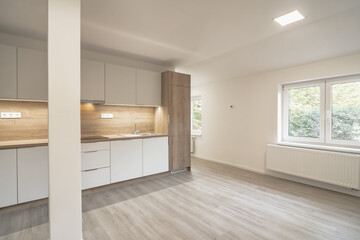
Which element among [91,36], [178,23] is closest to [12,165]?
[91,36]

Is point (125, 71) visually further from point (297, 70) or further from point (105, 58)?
point (297, 70)

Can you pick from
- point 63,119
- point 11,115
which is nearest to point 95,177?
point 11,115

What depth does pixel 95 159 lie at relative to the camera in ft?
10.0

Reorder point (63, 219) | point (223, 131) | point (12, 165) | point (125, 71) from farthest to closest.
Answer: point (223, 131) → point (125, 71) → point (12, 165) → point (63, 219)

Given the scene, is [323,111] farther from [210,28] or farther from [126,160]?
[126,160]

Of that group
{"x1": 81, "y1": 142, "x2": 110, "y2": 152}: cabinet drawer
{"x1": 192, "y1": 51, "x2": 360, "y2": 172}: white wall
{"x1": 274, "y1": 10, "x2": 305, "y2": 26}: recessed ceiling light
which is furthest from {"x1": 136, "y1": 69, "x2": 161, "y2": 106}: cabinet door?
{"x1": 274, "y1": 10, "x2": 305, "y2": 26}: recessed ceiling light

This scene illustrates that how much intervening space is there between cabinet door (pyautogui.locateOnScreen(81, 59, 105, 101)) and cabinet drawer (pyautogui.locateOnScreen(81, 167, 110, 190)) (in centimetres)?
126

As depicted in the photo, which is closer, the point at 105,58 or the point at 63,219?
the point at 63,219

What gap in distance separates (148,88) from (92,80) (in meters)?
1.13

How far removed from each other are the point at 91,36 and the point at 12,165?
6.97 feet

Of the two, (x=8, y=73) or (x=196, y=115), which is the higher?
(x=8, y=73)

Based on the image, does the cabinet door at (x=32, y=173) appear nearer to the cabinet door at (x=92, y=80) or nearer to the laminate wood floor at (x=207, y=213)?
the laminate wood floor at (x=207, y=213)

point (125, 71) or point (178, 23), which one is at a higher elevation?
point (178, 23)

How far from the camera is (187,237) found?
190 cm
